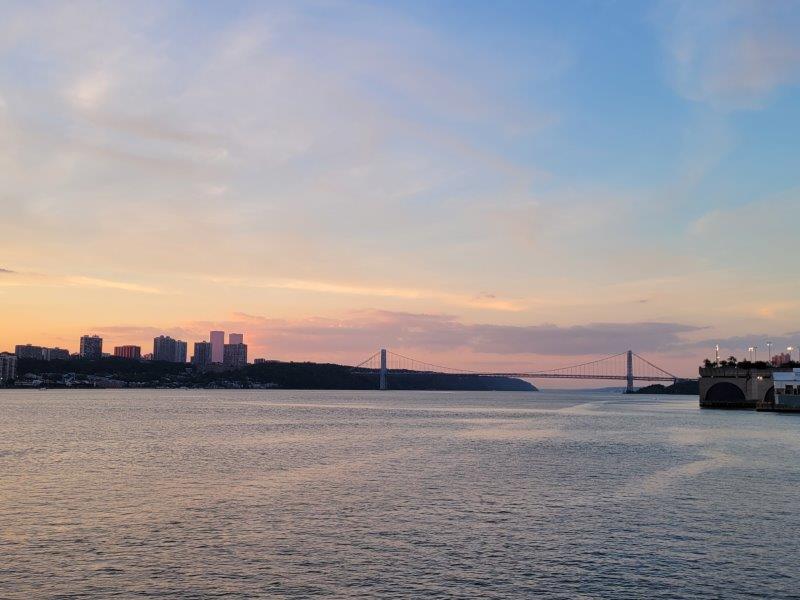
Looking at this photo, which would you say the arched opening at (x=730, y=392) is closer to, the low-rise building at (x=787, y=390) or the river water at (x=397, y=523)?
the low-rise building at (x=787, y=390)

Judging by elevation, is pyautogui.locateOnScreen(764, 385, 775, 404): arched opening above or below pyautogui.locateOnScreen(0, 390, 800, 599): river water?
above

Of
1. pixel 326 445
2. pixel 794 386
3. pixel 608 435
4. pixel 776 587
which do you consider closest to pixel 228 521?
pixel 776 587

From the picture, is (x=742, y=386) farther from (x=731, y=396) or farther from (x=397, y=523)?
(x=397, y=523)

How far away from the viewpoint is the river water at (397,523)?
26297 mm

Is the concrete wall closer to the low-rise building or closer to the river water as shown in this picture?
the low-rise building

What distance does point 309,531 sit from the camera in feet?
113

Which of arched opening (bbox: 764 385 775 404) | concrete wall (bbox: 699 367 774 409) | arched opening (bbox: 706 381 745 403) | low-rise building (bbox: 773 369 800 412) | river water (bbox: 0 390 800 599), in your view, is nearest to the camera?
river water (bbox: 0 390 800 599)

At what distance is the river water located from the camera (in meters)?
26.3

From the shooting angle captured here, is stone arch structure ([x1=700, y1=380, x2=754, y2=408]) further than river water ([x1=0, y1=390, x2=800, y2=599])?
Yes

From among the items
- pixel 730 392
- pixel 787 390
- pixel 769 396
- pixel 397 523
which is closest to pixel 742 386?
pixel 730 392

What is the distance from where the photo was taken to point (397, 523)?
36.2m

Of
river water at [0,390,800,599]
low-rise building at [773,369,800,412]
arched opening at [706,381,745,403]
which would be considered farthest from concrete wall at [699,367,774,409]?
river water at [0,390,800,599]

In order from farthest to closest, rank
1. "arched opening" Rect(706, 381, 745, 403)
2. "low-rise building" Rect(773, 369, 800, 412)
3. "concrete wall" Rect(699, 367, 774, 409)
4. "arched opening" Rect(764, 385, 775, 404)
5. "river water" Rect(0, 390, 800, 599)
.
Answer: "arched opening" Rect(706, 381, 745, 403) → "concrete wall" Rect(699, 367, 774, 409) → "arched opening" Rect(764, 385, 775, 404) → "low-rise building" Rect(773, 369, 800, 412) → "river water" Rect(0, 390, 800, 599)

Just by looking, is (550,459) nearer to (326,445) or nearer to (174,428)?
(326,445)
